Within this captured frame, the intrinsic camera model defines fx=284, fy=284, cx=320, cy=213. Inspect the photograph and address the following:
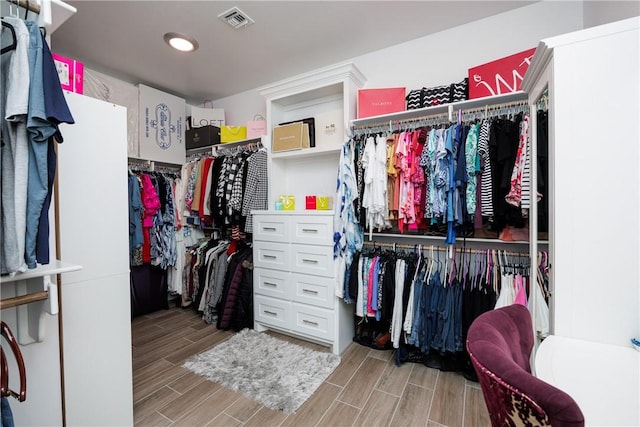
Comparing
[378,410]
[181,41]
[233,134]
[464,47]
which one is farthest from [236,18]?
Answer: [378,410]

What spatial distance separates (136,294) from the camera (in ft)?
9.91

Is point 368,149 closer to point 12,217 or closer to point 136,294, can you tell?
point 12,217

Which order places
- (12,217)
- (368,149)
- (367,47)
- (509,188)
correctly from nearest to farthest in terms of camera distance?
(12,217)
(509,188)
(368,149)
(367,47)

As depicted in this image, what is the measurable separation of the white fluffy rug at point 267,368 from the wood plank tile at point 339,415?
0.18 m

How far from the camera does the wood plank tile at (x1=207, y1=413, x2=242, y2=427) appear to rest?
1.55 meters

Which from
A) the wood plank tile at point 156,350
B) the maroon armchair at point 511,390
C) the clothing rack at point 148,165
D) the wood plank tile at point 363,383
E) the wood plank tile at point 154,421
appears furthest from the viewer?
the clothing rack at point 148,165

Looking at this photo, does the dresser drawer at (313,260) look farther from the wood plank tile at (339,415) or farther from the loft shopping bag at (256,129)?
the loft shopping bag at (256,129)

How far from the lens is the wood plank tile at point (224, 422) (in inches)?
60.8

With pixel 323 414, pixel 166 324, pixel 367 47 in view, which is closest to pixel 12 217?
pixel 323 414

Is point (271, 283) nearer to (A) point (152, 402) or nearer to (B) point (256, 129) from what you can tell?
(A) point (152, 402)

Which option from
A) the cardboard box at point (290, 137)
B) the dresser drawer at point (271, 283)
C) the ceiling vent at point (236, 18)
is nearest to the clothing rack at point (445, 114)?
the cardboard box at point (290, 137)

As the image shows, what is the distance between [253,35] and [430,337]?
2.68m

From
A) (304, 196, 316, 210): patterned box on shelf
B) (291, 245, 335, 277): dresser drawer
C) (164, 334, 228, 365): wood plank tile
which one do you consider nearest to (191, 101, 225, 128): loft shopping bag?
(304, 196, 316, 210): patterned box on shelf

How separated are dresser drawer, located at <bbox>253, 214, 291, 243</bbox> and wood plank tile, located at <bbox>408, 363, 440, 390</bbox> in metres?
1.39
